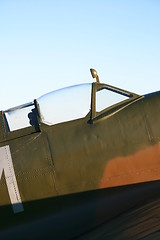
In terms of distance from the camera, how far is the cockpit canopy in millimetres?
5184

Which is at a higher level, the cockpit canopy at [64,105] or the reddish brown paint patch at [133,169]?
the cockpit canopy at [64,105]

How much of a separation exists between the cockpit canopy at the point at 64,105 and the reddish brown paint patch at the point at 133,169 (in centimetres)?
94

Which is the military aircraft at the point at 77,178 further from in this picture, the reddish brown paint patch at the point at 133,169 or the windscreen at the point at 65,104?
the windscreen at the point at 65,104

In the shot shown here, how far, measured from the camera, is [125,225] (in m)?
3.88

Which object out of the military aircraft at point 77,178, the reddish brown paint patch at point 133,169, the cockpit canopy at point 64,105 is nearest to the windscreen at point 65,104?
the cockpit canopy at point 64,105

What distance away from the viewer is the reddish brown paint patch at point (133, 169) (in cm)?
481

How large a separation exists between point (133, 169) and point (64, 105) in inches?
60.1

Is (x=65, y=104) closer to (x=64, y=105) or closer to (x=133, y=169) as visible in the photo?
(x=64, y=105)

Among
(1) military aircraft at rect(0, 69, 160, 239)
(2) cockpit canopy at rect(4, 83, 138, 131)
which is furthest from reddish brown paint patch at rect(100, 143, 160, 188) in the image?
(2) cockpit canopy at rect(4, 83, 138, 131)

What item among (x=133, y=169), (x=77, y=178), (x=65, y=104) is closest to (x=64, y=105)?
(x=65, y=104)

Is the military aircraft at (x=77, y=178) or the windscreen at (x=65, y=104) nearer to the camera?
the military aircraft at (x=77, y=178)

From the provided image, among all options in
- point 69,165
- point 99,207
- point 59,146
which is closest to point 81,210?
point 99,207

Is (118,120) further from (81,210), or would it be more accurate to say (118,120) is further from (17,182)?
(17,182)

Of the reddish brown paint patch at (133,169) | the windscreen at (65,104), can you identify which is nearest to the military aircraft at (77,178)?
the reddish brown paint patch at (133,169)
